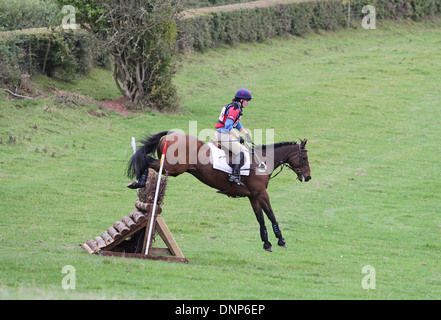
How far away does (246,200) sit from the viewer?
2408cm

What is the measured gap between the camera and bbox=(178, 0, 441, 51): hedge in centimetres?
4647

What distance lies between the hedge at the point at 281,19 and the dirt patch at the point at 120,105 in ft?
30.9

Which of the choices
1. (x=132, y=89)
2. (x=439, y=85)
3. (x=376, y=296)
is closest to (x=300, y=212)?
(x=376, y=296)

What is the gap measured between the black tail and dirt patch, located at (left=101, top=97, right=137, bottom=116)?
1825 cm

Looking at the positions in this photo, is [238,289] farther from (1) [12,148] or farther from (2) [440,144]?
(2) [440,144]

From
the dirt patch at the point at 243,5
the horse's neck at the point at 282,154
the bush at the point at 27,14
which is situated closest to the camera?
the horse's neck at the point at 282,154

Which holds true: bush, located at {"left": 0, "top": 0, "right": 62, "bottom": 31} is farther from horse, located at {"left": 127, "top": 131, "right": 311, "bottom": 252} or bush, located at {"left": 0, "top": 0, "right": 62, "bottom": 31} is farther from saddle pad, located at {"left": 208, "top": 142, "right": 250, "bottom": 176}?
saddle pad, located at {"left": 208, "top": 142, "right": 250, "bottom": 176}

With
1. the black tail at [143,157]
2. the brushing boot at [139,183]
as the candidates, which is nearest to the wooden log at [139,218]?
the brushing boot at [139,183]

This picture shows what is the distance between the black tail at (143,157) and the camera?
45.6 ft

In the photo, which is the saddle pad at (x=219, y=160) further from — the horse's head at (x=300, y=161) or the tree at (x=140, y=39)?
the tree at (x=140, y=39)

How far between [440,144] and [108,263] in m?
26.0

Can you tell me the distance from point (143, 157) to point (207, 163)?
5.05 feet

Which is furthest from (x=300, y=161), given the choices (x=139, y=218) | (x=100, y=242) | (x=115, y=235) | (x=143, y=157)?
(x=100, y=242)

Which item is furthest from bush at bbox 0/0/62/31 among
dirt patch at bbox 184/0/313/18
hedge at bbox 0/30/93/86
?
dirt patch at bbox 184/0/313/18
